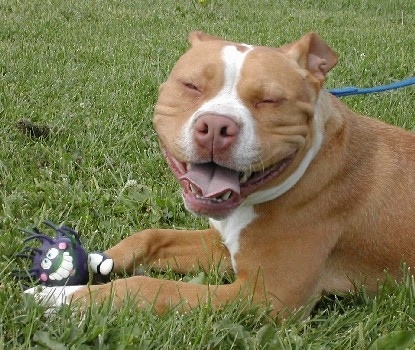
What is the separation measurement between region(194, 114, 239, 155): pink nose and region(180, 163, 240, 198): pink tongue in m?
0.15

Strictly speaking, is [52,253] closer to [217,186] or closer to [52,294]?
[52,294]

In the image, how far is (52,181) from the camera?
437 centimetres

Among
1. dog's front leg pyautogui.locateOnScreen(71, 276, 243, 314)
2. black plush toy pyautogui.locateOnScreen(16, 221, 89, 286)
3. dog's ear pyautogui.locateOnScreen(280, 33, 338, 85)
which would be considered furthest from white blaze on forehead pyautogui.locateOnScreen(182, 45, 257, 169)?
black plush toy pyautogui.locateOnScreen(16, 221, 89, 286)

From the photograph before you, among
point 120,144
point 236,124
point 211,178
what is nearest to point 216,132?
point 236,124

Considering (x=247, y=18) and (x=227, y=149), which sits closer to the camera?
(x=227, y=149)

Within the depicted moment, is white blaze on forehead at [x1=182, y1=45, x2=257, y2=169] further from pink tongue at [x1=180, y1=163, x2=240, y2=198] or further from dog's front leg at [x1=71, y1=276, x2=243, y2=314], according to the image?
dog's front leg at [x1=71, y1=276, x2=243, y2=314]

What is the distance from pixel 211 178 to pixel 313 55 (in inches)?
35.2

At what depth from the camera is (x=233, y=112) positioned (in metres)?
2.86

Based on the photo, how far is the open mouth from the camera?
2924mm

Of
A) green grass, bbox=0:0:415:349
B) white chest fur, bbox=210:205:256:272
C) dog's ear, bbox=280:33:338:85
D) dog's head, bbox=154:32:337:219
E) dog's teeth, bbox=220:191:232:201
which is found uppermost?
dog's ear, bbox=280:33:338:85

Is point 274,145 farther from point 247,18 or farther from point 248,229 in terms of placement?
point 247,18

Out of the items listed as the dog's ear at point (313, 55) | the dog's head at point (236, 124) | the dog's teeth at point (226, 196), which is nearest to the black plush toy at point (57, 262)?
the dog's head at point (236, 124)

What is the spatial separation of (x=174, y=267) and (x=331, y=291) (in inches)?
31.5

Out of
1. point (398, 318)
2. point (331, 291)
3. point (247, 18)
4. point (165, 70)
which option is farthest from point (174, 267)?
point (247, 18)
